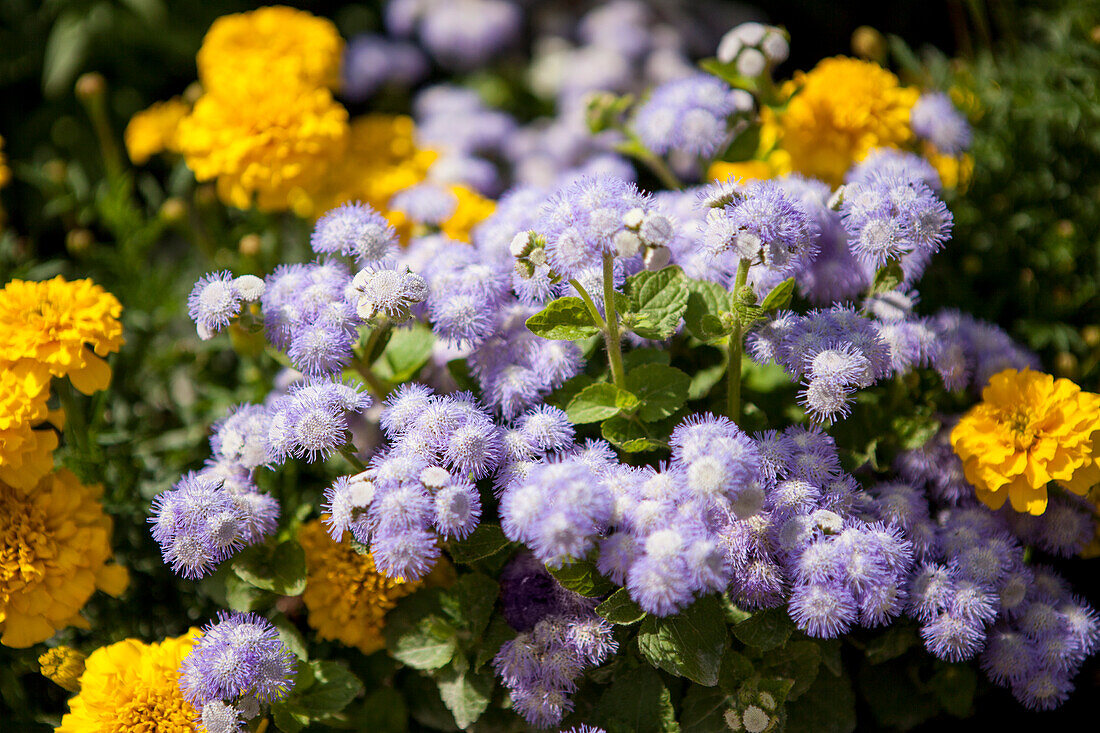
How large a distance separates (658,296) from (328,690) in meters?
0.86

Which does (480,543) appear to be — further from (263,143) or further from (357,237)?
(263,143)

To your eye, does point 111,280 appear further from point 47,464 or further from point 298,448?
point 298,448

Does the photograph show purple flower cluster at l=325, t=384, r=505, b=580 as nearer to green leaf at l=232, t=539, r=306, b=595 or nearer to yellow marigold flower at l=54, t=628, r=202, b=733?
green leaf at l=232, t=539, r=306, b=595

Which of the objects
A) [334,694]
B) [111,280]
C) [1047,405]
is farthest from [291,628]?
[1047,405]

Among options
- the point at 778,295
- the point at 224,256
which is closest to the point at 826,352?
the point at 778,295

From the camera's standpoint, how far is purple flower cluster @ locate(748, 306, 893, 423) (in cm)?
132

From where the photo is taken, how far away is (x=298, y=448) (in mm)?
1364

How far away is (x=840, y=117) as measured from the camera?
76.2 inches

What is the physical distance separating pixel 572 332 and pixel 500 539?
13.8 inches

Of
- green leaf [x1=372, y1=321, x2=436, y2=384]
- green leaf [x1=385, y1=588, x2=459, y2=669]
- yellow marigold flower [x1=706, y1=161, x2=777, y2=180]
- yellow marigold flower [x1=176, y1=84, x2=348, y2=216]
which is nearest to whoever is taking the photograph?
green leaf [x1=385, y1=588, x2=459, y2=669]

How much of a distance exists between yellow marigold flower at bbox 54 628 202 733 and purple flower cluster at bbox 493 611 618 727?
20.1 inches

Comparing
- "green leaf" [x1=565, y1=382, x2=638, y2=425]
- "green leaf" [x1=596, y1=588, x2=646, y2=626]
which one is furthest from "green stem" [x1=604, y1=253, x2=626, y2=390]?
"green leaf" [x1=596, y1=588, x2=646, y2=626]

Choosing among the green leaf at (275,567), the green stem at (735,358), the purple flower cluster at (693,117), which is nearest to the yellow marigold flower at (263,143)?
the purple flower cluster at (693,117)

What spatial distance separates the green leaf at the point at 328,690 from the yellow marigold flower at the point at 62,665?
385 mm
